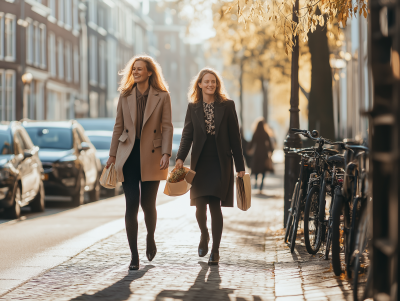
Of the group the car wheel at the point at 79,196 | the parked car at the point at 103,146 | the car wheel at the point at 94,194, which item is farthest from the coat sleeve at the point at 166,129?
the parked car at the point at 103,146

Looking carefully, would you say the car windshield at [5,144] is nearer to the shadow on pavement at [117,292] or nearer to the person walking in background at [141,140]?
the person walking in background at [141,140]

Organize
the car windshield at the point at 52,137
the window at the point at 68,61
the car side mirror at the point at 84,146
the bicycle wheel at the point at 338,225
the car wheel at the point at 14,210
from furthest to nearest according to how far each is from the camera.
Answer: the window at the point at 68,61 < the car windshield at the point at 52,137 < the car side mirror at the point at 84,146 < the car wheel at the point at 14,210 < the bicycle wheel at the point at 338,225

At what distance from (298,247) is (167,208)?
5.32m

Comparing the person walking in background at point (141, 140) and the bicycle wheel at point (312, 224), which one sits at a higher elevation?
the person walking in background at point (141, 140)

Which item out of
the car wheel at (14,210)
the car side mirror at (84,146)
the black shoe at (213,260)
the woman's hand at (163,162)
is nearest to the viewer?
the woman's hand at (163,162)

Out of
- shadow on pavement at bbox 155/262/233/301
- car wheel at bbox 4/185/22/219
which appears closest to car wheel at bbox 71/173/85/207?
car wheel at bbox 4/185/22/219

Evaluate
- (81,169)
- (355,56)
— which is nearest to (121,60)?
(355,56)

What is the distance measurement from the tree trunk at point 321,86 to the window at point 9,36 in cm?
2328

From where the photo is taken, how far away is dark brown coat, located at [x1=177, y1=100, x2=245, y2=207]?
642cm

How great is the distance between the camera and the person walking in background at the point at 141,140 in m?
6.13

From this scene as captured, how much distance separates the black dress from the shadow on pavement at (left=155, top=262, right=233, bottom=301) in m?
0.93

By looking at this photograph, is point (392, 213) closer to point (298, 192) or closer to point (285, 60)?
point (298, 192)

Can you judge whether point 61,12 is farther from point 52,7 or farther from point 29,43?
point 29,43

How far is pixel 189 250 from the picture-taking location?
7.16 meters
